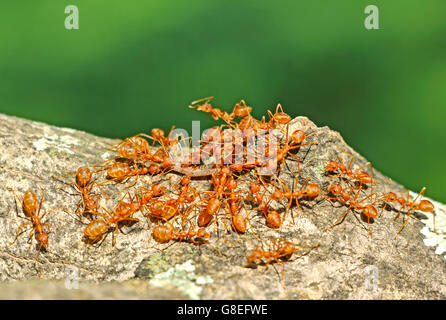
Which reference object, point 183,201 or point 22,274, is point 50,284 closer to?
point 22,274

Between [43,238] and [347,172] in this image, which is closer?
[43,238]

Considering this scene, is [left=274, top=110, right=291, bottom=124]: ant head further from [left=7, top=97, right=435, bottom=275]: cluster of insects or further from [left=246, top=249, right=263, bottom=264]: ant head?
[left=246, top=249, right=263, bottom=264]: ant head

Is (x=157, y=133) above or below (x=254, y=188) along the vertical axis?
above

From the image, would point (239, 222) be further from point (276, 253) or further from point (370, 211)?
point (370, 211)

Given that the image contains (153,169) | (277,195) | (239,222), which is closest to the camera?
(239,222)

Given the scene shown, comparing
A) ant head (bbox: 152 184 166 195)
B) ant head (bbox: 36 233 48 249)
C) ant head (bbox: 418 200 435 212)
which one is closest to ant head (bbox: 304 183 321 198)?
ant head (bbox: 418 200 435 212)

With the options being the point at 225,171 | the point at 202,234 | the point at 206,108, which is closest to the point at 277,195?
the point at 225,171

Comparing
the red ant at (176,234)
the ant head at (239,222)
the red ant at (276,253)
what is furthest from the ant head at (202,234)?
the red ant at (276,253)
